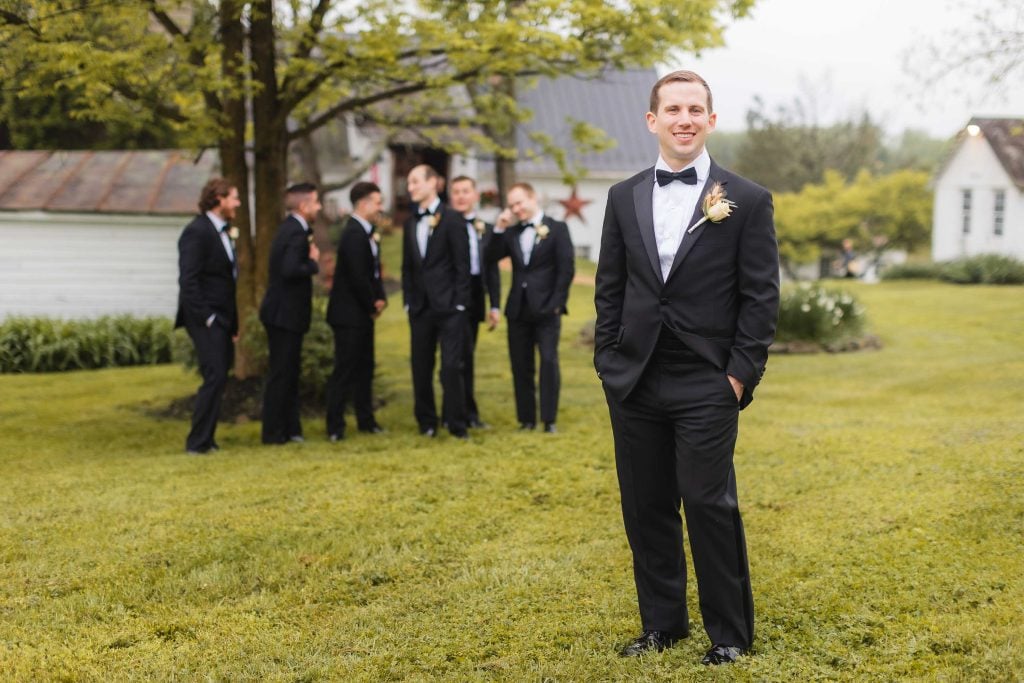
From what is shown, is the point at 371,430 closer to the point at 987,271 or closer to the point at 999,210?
the point at 987,271

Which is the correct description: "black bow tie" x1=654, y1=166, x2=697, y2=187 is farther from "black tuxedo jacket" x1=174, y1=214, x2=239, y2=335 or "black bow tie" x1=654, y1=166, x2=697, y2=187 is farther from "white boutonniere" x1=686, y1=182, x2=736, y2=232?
"black tuxedo jacket" x1=174, y1=214, x2=239, y2=335

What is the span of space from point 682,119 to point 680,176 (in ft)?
0.77

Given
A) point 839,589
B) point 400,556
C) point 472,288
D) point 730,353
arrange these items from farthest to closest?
point 472,288 → point 400,556 → point 839,589 → point 730,353

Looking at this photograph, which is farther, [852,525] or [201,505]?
[201,505]

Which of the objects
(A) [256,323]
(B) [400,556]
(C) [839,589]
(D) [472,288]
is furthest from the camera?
(A) [256,323]

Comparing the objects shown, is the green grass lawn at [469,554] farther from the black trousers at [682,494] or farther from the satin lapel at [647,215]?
the satin lapel at [647,215]

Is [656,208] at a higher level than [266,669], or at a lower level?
higher

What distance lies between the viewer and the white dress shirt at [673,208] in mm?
4340

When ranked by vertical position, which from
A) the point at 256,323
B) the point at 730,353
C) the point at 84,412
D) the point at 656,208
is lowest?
the point at 84,412

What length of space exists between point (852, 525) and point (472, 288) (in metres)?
4.73

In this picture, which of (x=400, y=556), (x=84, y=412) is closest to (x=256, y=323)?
(x=84, y=412)

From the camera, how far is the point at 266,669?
4.68 meters

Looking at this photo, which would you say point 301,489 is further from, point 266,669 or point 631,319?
point 631,319

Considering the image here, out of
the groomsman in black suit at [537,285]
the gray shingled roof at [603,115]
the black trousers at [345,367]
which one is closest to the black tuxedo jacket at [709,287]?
the groomsman in black suit at [537,285]
